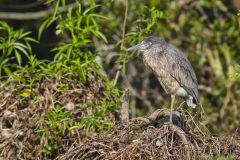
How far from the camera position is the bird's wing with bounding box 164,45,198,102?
711 cm

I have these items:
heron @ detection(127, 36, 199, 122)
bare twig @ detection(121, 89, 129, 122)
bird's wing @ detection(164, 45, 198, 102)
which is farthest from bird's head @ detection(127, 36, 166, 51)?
bare twig @ detection(121, 89, 129, 122)

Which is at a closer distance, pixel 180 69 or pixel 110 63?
pixel 180 69

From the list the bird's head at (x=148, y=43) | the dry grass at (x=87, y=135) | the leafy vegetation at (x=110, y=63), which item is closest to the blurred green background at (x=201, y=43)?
the leafy vegetation at (x=110, y=63)

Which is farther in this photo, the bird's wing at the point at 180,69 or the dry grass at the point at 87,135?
the bird's wing at the point at 180,69

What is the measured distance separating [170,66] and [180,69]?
0.09m

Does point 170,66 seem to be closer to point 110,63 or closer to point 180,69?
point 180,69

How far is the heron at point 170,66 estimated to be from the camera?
7.12 metres

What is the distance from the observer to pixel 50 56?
11703 mm

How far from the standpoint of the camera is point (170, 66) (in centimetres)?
712

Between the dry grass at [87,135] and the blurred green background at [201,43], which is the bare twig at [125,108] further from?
the blurred green background at [201,43]

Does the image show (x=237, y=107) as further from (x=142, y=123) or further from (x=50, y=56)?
(x=142, y=123)

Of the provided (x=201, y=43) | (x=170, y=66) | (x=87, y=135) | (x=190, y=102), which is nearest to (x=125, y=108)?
(x=87, y=135)

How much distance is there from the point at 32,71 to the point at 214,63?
3.54m

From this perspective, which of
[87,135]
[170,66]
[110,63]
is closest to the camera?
[87,135]
